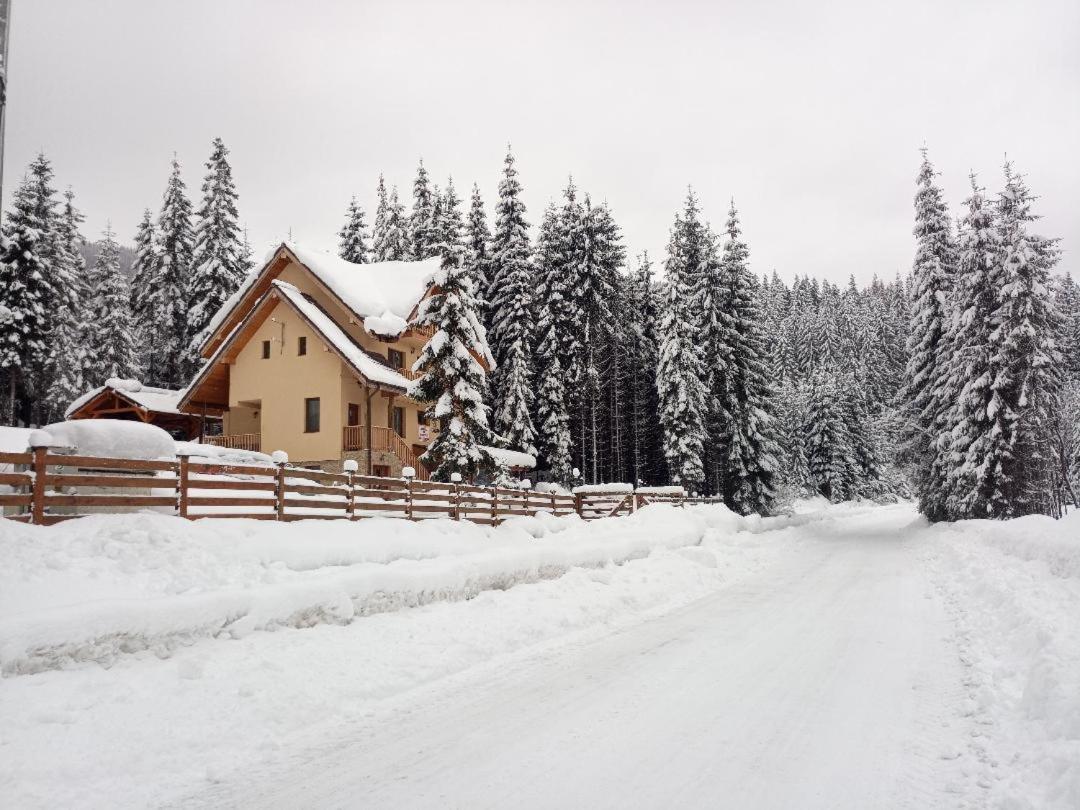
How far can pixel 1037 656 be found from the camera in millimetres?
6551

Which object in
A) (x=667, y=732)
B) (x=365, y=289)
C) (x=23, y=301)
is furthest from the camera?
(x=23, y=301)

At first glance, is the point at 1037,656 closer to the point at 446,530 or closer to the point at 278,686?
the point at 278,686

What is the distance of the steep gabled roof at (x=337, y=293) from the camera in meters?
30.4

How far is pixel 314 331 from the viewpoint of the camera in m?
28.1

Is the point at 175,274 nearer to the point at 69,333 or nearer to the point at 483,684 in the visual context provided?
the point at 69,333

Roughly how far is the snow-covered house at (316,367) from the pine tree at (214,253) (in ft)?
26.6

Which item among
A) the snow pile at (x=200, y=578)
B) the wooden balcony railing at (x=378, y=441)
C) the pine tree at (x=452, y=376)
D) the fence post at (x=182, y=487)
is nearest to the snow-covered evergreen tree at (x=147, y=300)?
the wooden balcony railing at (x=378, y=441)

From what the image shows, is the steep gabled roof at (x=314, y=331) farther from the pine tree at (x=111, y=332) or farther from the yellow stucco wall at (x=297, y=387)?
the pine tree at (x=111, y=332)

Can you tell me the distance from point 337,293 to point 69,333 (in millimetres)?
26209

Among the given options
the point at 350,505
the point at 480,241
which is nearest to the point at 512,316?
the point at 480,241

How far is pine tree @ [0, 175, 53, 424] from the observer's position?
122ft

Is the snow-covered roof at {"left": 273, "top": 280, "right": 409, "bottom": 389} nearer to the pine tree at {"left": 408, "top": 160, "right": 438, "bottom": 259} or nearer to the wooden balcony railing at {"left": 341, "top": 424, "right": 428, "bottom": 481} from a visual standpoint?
the wooden balcony railing at {"left": 341, "top": 424, "right": 428, "bottom": 481}

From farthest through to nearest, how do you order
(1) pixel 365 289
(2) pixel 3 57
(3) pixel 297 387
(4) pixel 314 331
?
(1) pixel 365 289 < (3) pixel 297 387 < (4) pixel 314 331 < (2) pixel 3 57

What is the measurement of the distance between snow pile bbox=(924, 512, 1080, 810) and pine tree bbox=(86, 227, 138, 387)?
49450 millimetres
